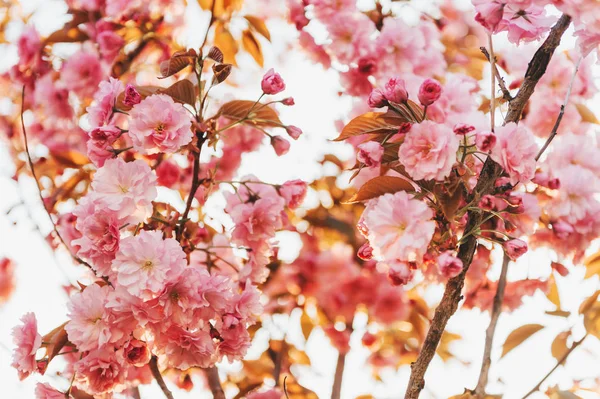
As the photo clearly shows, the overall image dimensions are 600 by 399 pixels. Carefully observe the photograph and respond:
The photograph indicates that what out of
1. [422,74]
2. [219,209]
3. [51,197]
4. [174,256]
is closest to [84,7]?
[51,197]

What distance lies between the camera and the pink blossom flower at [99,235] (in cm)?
87

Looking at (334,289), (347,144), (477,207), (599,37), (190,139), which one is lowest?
(334,289)

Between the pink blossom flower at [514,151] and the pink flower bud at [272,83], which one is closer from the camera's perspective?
the pink blossom flower at [514,151]

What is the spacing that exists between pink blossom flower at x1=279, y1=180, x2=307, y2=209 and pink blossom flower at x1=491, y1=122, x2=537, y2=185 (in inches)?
18.2

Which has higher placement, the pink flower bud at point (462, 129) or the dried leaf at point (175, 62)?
the pink flower bud at point (462, 129)

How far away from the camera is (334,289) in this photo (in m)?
1.49

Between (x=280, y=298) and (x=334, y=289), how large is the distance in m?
0.14

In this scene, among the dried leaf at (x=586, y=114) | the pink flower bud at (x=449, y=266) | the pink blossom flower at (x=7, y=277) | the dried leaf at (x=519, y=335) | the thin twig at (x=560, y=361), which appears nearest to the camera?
the pink flower bud at (x=449, y=266)

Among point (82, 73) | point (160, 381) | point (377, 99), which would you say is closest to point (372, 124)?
point (377, 99)

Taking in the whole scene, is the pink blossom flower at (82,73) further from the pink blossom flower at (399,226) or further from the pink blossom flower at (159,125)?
the pink blossom flower at (399,226)

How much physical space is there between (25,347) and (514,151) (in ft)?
2.31

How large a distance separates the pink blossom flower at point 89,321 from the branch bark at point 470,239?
39 centimetres

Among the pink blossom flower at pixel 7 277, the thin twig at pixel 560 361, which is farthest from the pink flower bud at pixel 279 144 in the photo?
the pink blossom flower at pixel 7 277

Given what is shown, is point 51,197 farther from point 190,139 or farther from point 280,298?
point 190,139
